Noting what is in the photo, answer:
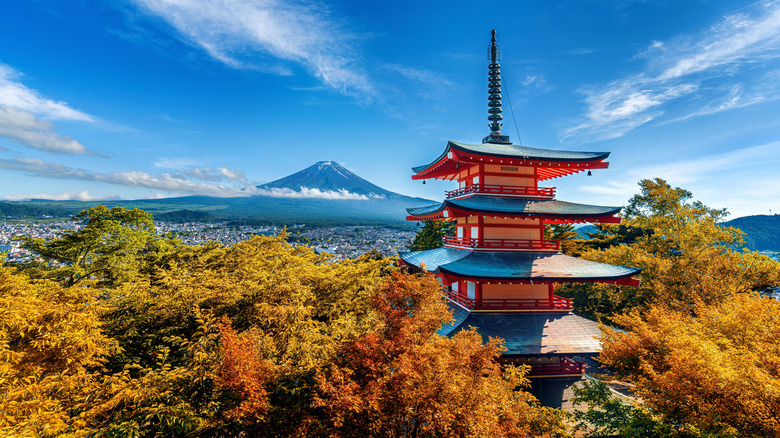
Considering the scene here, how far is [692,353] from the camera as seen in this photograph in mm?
7445

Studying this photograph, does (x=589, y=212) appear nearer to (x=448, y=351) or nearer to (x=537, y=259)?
(x=537, y=259)

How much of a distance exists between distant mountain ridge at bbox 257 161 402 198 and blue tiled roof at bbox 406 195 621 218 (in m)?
158

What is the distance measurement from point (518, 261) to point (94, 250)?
26799 millimetres

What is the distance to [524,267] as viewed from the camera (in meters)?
12.8

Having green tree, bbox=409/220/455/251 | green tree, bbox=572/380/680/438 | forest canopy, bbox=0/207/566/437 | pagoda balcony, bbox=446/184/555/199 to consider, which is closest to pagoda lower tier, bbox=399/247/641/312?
pagoda balcony, bbox=446/184/555/199

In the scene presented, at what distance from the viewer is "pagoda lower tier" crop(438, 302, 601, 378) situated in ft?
35.4

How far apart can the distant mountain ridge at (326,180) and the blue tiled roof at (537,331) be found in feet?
526

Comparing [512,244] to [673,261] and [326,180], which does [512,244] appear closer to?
[673,261]

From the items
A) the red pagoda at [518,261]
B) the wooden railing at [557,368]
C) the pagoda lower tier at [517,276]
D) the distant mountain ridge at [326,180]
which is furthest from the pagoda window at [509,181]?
the distant mountain ridge at [326,180]

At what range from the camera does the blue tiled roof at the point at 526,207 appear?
12.8 m

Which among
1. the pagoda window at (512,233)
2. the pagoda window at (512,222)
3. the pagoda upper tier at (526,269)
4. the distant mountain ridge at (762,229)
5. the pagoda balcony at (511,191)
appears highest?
the pagoda balcony at (511,191)

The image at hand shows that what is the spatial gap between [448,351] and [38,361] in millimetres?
8921

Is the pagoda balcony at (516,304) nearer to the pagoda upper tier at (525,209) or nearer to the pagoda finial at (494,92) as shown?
the pagoda upper tier at (525,209)

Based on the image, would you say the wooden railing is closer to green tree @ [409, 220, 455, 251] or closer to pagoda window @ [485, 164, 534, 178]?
pagoda window @ [485, 164, 534, 178]
